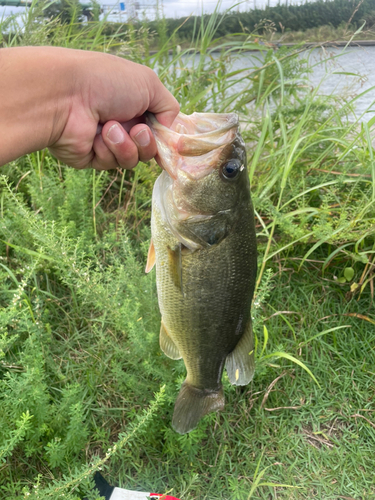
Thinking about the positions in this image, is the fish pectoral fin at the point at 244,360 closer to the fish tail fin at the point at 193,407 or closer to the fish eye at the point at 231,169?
the fish tail fin at the point at 193,407

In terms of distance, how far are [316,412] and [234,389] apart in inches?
21.5

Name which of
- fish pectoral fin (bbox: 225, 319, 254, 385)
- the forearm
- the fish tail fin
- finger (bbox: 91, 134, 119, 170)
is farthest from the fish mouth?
the fish tail fin

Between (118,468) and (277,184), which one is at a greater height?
(277,184)

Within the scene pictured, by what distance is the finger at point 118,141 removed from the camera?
146 cm

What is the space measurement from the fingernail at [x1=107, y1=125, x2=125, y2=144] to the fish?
14 cm

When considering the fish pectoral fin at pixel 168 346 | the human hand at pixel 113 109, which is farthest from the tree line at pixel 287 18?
the fish pectoral fin at pixel 168 346

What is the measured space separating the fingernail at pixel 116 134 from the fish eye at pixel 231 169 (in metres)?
0.43

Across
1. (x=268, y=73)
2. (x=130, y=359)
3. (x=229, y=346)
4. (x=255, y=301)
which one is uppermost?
(x=268, y=73)

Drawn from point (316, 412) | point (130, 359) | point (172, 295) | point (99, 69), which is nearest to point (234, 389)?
point (316, 412)

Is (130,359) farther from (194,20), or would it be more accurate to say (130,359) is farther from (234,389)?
(194,20)

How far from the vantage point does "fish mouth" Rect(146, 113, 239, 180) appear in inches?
53.1

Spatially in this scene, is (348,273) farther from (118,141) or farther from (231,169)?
(118,141)

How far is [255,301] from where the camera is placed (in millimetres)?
2158

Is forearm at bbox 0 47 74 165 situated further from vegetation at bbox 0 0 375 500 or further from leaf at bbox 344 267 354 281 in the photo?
leaf at bbox 344 267 354 281
